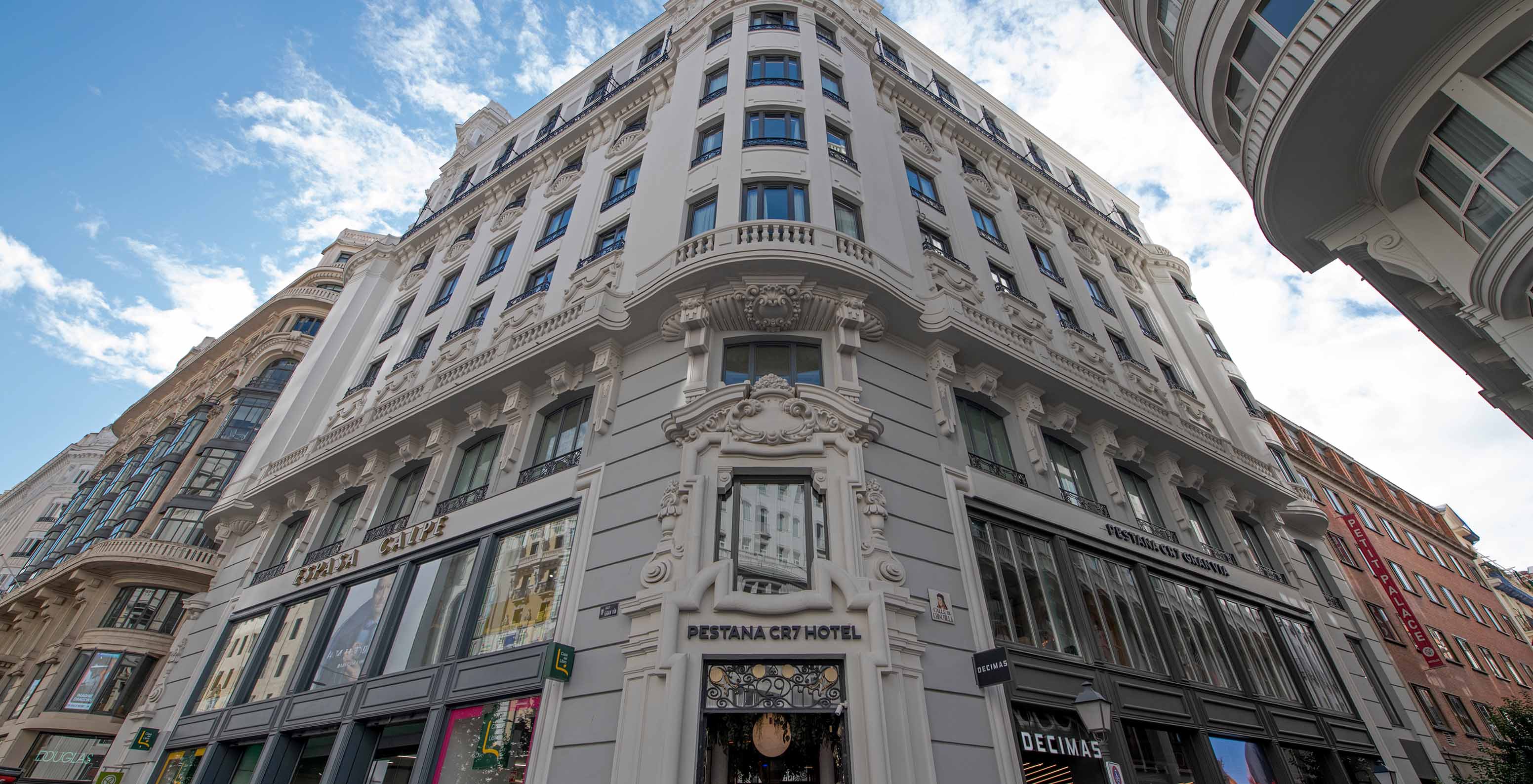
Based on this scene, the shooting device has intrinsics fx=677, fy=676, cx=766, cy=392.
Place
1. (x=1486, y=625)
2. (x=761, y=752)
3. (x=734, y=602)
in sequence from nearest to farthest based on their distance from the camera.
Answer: (x=761, y=752), (x=734, y=602), (x=1486, y=625)

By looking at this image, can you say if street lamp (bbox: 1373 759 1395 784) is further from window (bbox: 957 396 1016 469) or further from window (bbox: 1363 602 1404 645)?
window (bbox: 957 396 1016 469)

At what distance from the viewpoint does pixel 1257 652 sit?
1741 cm

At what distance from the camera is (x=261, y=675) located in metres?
17.0

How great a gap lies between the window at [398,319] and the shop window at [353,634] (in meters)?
12.7

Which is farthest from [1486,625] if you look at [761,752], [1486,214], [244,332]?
[244,332]

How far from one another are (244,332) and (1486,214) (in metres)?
55.7

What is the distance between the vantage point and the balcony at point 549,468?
14789 millimetres

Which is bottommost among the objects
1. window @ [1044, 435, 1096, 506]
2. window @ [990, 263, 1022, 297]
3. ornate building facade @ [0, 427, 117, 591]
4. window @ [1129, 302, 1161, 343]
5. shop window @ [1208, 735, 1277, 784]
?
shop window @ [1208, 735, 1277, 784]

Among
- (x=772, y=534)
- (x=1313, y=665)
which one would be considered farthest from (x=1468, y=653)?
(x=772, y=534)

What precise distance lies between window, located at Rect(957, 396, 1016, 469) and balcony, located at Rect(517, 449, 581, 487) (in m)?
8.69

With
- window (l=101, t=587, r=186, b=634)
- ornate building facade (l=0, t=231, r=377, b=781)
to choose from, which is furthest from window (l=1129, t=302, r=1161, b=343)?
window (l=101, t=587, r=186, b=634)

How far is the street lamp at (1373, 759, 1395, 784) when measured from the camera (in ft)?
55.0

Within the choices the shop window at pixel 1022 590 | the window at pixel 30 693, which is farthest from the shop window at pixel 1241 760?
the window at pixel 30 693

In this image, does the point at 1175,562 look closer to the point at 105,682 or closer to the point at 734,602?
the point at 734,602
